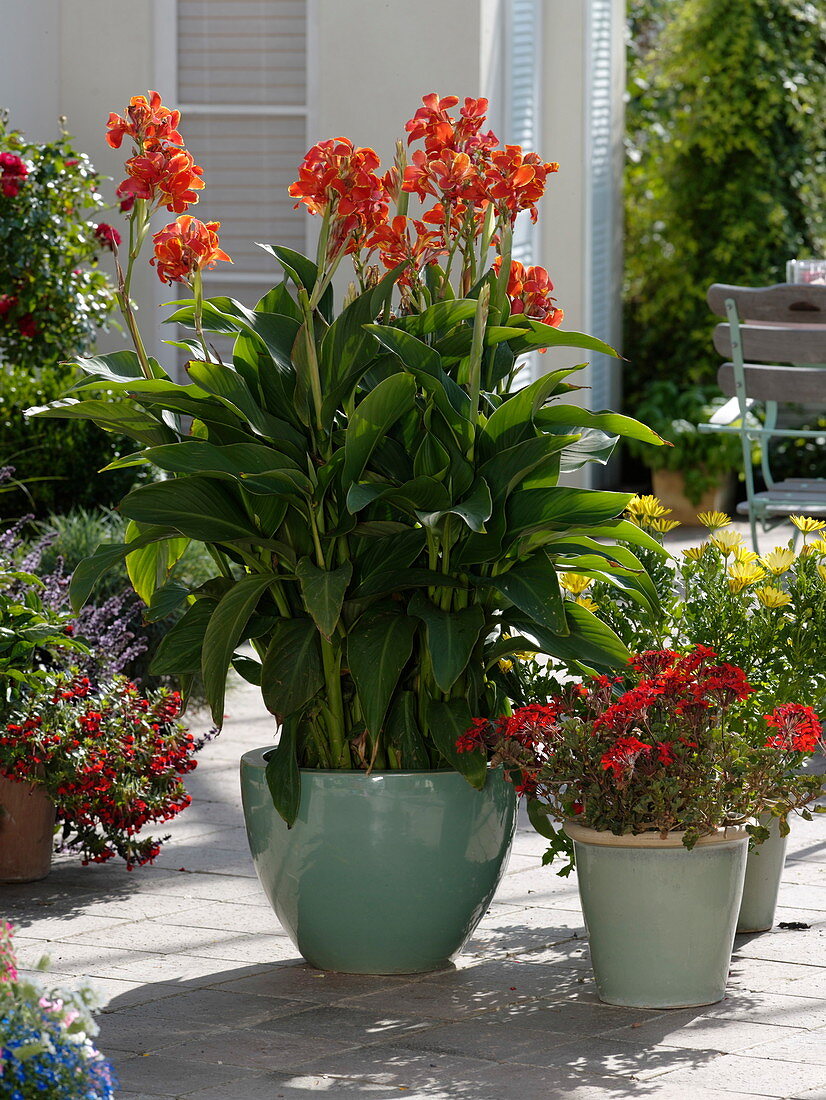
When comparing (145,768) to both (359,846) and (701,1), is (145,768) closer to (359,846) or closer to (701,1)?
(359,846)

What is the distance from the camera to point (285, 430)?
119 inches

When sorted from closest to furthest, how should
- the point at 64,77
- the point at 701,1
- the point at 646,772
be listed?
the point at 646,772, the point at 64,77, the point at 701,1

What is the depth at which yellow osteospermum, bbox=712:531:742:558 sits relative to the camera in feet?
11.1

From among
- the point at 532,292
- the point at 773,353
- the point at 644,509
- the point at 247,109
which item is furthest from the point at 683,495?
the point at 532,292

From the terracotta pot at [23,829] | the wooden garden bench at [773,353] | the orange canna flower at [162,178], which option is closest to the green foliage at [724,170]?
the wooden garden bench at [773,353]

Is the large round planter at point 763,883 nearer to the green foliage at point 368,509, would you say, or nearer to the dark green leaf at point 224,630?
the green foliage at point 368,509

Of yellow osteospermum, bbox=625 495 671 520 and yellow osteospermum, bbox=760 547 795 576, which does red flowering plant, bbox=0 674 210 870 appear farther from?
yellow osteospermum, bbox=760 547 795 576

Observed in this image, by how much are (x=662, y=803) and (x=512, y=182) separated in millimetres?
1111

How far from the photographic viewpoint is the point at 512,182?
9.82 feet

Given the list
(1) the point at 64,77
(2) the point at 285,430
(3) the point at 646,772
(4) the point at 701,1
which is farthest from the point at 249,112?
(3) the point at 646,772

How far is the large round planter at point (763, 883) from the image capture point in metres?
3.41

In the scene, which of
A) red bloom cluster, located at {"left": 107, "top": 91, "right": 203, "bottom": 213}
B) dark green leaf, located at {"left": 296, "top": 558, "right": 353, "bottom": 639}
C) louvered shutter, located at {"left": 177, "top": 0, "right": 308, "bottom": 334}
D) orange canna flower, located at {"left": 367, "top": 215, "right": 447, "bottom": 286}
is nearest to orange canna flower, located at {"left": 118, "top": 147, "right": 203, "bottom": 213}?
red bloom cluster, located at {"left": 107, "top": 91, "right": 203, "bottom": 213}

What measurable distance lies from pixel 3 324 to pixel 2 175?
555 mm

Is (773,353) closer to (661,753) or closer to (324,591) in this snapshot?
(661,753)
